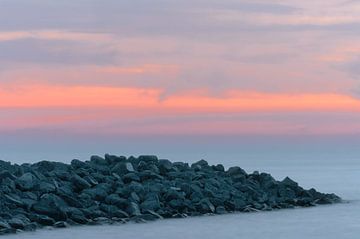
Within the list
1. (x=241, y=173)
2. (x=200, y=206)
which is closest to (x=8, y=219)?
(x=200, y=206)

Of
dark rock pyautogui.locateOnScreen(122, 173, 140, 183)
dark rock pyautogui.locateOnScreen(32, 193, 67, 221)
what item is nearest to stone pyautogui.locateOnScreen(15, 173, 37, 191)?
dark rock pyautogui.locateOnScreen(32, 193, 67, 221)

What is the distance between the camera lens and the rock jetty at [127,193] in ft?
77.0

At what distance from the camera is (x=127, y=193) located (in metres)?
25.7

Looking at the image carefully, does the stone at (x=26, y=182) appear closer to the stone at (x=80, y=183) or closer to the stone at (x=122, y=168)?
the stone at (x=80, y=183)

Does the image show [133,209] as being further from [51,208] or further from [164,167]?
[164,167]

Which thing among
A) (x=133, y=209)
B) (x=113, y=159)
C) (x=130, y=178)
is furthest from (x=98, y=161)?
(x=133, y=209)

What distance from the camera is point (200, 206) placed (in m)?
25.6

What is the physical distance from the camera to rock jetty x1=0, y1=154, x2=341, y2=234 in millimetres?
23469

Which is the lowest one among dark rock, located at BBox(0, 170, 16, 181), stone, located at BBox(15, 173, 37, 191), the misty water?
the misty water

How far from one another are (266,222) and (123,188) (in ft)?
12.8

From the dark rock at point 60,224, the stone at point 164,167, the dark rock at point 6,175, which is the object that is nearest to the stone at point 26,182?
the dark rock at point 6,175

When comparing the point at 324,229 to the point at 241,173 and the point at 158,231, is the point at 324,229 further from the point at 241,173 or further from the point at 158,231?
the point at 241,173

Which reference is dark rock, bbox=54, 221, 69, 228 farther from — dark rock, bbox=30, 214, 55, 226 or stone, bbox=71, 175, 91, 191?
stone, bbox=71, 175, 91, 191

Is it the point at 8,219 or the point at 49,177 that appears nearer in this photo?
the point at 8,219
